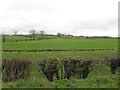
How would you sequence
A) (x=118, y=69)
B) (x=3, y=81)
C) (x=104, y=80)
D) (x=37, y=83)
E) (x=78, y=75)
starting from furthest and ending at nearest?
1. (x=118, y=69)
2. (x=78, y=75)
3. (x=3, y=81)
4. (x=104, y=80)
5. (x=37, y=83)

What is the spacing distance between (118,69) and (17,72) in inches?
280

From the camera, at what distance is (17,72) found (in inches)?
549

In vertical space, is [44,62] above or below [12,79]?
above

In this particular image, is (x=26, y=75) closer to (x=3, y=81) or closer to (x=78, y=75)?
(x=3, y=81)

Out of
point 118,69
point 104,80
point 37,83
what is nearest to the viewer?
point 37,83

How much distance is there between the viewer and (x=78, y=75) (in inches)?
569

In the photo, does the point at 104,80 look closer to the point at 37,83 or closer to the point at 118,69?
the point at 37,83

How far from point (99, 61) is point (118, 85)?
502 centimetres

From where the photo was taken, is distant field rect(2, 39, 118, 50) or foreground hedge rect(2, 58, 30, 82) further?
distant field rect(2, 39, 118, 50)

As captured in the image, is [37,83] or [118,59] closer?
[37,83]

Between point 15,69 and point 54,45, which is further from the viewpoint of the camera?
point 54,45

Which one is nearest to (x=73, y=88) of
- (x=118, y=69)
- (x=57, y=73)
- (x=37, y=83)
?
(x=37, y=83)

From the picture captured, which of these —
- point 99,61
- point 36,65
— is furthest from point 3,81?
point 99,61

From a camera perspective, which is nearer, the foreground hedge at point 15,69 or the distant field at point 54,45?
the foreground hedge at point 15,69
